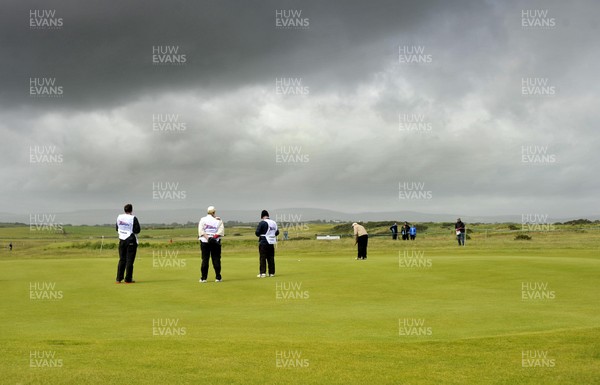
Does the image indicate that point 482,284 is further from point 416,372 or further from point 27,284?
point 27,284

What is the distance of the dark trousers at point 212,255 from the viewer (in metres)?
18.8

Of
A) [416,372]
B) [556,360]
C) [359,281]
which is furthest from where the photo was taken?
[359,281]

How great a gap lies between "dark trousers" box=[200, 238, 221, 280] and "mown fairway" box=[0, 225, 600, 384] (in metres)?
1.04

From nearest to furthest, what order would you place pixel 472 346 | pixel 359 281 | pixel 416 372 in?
pixel 416 372, pixel 472 346, pixel 359 281

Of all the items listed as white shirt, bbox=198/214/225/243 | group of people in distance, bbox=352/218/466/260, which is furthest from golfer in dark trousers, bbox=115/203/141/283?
group of people in distance, bbox=352/218/466/260

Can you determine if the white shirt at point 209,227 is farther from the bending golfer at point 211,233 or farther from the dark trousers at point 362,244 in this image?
the dark trousers at point 362,244

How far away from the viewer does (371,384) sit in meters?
6.59

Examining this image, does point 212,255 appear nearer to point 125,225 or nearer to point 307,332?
point 125,225

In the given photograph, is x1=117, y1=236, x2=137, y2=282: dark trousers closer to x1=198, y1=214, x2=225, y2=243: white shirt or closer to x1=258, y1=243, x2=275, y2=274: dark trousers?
x1=198, y1=214, x2=225, y2=243: white shirt

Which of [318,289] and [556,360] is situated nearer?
[556,360]

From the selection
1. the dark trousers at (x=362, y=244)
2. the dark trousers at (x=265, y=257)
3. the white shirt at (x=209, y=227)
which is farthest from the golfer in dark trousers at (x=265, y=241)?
the dark trousers at (x=362, y=244)

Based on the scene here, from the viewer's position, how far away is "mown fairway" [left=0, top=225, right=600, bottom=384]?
23.1ft

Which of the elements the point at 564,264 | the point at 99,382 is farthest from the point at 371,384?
the point at 564,264

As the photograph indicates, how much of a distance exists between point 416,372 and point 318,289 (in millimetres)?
9401
